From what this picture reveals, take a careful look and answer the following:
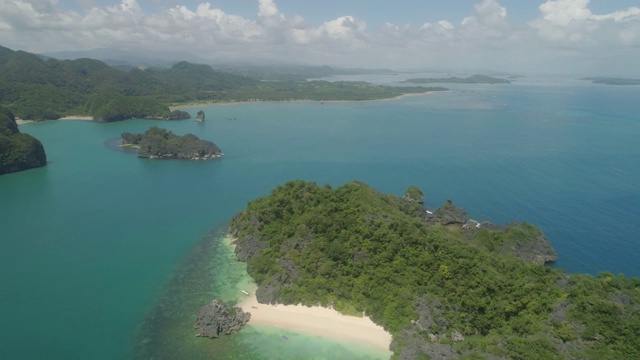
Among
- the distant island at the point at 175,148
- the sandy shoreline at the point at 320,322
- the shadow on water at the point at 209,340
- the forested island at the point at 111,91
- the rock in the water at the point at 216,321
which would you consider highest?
the forested island at the point at 111,91

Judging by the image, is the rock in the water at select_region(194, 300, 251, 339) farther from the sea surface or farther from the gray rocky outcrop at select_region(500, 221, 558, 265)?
the gray rocky outcrop at select_region(500, 221, 558, 265)

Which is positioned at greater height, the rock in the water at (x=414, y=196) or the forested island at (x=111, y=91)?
the forested island at (x=111, y=91)

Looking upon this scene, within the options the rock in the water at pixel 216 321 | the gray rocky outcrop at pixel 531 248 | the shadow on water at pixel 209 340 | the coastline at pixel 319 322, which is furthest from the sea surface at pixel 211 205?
the gray rocky outcrop at pixel 531 248

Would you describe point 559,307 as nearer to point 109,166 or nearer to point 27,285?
point 27,285


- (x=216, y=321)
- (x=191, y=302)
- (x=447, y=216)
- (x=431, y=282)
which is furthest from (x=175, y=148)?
(x=431, y=282)

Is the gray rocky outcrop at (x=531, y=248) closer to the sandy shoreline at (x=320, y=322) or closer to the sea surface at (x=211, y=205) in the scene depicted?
the sea surface at (x=211, y=205)

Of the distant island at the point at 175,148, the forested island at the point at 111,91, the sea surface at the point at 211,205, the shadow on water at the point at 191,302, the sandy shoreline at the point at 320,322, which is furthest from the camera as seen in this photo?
the forested island at the point at 111,91

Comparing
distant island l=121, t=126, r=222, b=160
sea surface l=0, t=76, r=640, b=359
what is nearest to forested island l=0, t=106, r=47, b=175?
sea surface l=0, t=76, r=640, b=359
